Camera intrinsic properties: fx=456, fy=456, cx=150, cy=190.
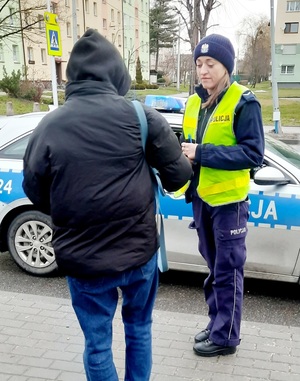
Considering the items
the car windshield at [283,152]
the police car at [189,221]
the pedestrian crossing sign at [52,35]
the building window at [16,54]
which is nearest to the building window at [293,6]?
the building window at [16,54]

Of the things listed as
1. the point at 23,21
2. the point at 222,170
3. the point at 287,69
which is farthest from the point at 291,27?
the point at 222,170

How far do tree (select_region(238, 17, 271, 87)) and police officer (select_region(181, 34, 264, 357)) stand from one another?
59856 millimetres

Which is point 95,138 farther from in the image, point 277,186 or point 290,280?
point 290,280

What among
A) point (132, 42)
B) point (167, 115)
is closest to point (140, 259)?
point (167, 115)

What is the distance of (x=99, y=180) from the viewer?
6.31 ft

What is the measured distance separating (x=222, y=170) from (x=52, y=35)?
9.16 metres

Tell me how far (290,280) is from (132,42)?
63741mm

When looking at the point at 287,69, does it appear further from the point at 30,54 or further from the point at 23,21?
the point at 23,21

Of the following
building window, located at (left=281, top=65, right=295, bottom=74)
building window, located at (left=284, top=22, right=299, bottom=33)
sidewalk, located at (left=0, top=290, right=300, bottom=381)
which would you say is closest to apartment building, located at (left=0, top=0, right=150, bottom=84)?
building window, located at (left=284, top=22, right=299, bottom=33)

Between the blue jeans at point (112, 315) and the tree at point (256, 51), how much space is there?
60.7m

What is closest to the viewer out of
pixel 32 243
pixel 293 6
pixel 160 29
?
pixel 32 243

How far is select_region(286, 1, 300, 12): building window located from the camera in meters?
53.0

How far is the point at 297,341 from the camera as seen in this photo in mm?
3156

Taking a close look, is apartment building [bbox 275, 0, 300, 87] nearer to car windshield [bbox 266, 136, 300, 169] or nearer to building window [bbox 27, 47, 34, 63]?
building window [bbox 27, 47, 34, 63]
